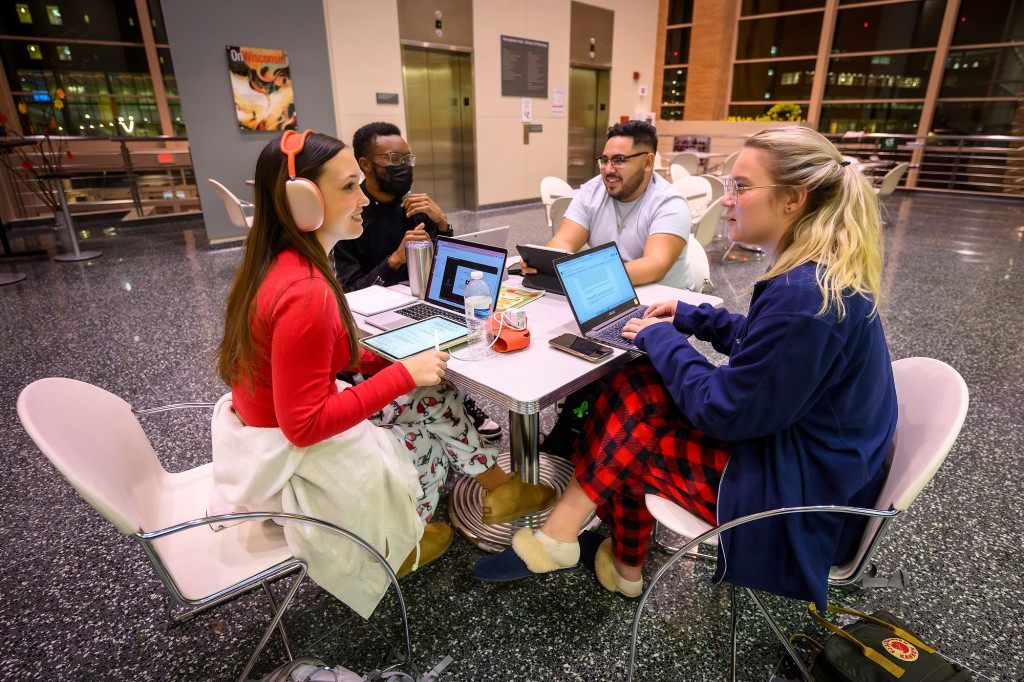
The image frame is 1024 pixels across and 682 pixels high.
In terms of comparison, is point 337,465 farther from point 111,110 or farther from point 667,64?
point 667,64

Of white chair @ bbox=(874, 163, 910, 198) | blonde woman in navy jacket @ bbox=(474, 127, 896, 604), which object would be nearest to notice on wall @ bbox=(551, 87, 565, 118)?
white chair @ bbox=(874, 163, 910, 198)

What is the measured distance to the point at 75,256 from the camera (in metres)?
5.68

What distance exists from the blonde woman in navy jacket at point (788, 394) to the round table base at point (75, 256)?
6.45 meters

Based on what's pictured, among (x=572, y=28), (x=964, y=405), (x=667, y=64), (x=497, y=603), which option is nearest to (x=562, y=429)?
(x=497, y=603)

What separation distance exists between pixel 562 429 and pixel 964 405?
147 centimetres

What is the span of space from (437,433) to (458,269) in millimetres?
573

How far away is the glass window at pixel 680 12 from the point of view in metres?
11.8

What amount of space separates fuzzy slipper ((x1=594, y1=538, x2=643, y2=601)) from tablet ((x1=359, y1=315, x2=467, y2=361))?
0.84 meters

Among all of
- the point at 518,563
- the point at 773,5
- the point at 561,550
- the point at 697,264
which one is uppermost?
the point at 773,5

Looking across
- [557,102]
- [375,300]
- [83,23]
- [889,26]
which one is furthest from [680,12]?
[375,300]

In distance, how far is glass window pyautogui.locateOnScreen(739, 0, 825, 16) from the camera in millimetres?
10336

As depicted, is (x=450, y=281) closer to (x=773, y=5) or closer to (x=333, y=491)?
(x=333, y=491)

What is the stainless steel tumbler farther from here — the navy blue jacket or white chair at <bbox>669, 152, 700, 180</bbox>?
white chair at <bbox>669, 152, 700, 180</bbox>

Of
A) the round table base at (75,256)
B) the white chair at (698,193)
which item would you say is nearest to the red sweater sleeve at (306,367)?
the white chair at (698,193)
